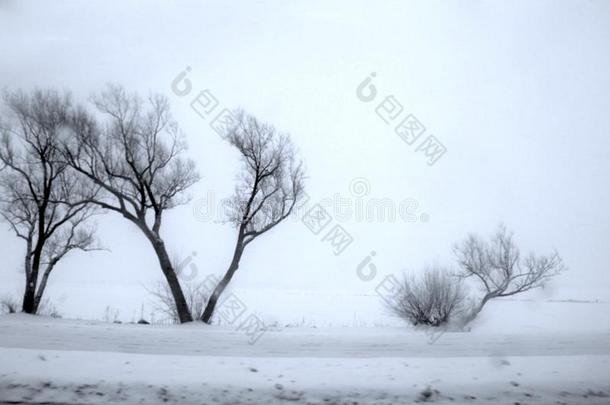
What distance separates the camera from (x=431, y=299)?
23797 millimetres

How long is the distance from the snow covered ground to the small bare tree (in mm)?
12874

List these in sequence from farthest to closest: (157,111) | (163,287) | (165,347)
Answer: (163,287) → (157,111) → (165,347)

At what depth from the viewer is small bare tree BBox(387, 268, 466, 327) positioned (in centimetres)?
2372

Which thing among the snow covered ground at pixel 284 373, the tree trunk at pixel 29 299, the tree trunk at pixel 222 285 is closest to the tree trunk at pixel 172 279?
the tree trunk at pixel 222 285

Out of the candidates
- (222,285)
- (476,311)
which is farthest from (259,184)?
(476,311)

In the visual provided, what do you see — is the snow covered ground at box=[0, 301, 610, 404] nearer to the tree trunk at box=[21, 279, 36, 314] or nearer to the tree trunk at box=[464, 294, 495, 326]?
the tree trunk at box=[21, 279, 36, 314]

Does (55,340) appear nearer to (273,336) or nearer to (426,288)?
(273,336)

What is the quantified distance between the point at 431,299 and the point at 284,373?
17768mm

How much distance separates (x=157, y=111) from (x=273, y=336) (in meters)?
11.5

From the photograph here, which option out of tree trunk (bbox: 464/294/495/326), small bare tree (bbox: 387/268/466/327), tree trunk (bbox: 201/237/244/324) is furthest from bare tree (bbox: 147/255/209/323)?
tree trunk (bbox: 464/294/495/326)

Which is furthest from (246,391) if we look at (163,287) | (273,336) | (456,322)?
(456,322)

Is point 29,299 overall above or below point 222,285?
below

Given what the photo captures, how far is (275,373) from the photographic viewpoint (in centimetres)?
767

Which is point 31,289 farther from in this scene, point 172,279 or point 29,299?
point 172,279
